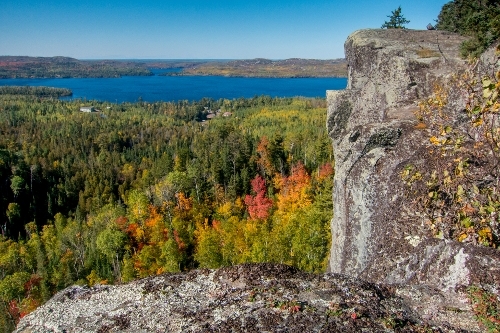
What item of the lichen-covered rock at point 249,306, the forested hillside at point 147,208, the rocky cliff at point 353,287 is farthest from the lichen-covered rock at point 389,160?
the forested hillside at point 147,208

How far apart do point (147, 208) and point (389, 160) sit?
4294 cm

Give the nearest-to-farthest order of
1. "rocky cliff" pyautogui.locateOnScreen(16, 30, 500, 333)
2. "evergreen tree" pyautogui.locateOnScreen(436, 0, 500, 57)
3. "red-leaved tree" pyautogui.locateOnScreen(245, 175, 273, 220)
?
"rocky cliff" pyautogui.locateOnScreen(16, 30, 500, 333) < "evergreen tree" pyautogui.locateOnScreen(436, 0, 500, 57) < "red-leaved tree" pyautogui.locateOnScreen(245, 175, 273, 220)

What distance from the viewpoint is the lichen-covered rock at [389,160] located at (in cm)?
1030

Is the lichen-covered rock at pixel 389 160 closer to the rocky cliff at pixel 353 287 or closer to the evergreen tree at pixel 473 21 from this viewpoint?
the rocky cliff at pixel 353 287

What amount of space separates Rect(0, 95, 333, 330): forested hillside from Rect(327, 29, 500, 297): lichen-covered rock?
1546cm

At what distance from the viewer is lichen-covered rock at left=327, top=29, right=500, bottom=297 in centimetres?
1030

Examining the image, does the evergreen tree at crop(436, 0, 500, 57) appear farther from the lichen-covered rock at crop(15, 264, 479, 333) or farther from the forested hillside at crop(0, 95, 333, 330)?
the forested hillside at crop(0, 95, 333, 330)

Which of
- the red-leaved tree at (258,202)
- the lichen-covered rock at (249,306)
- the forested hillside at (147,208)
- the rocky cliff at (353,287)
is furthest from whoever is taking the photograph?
the red-leaved tree at (258,202)

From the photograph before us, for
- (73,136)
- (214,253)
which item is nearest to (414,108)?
(214,253)

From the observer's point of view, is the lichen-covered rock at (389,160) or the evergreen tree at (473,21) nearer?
the lichen-covered rock at (389,160)

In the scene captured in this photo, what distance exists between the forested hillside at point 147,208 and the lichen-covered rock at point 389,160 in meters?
15.5

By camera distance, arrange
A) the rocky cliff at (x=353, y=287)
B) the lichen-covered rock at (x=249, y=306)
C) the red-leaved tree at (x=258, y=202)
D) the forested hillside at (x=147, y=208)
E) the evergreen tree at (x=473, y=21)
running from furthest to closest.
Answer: the red-leaved tree at (x=258, y=202) → the forested hillside at (x=147, y=208) → the evergreen tree at (x=473, y=21) → the rocky cliff at (x=353, y=287) → the lichen-covered rock at (x=249, y=306)

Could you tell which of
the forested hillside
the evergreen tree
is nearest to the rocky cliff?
the evergreen tree

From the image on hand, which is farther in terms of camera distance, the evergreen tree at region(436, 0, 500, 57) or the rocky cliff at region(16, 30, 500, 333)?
the evergreen tree at region(436, 0, 500, 57)
